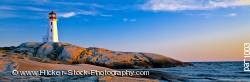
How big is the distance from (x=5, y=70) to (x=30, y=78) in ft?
8.70

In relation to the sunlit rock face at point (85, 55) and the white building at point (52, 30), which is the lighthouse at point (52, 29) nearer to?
the white building at point (52, 30)

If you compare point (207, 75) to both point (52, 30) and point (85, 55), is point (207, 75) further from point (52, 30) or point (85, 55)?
point (52, 30)

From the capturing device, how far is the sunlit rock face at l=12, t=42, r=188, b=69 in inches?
1396

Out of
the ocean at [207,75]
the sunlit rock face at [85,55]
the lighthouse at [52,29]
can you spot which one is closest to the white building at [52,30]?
the lighthouse at [52,29]

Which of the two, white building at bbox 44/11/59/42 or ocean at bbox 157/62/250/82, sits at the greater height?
white building at bbox 44/11/59/42

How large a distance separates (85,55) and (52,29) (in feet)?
26.6

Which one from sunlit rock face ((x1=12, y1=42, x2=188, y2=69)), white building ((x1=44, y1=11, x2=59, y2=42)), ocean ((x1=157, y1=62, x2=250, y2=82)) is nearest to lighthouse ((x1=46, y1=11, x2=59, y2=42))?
white building ((x1=44, y1=11, x2=59, y2=42))

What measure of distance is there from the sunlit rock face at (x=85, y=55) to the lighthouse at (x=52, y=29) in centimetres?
307

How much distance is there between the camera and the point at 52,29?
4300 cm

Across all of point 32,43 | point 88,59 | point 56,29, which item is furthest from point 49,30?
point 88,59

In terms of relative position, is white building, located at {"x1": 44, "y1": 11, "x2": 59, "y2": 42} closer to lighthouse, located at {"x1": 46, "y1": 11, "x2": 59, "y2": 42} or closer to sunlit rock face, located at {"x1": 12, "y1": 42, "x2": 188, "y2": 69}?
lighthouse, located at {"x1": 46, "y1": 11, "x2": 59, "y2": 42}

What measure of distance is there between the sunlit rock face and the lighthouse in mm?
3066

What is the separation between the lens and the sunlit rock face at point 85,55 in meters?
35.5

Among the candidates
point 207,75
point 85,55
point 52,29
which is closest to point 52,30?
point 52,29
